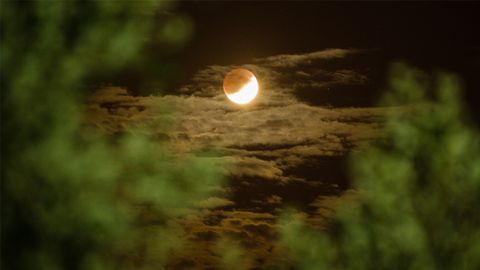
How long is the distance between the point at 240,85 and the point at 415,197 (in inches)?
91.1

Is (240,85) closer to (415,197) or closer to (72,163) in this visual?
(415,197)

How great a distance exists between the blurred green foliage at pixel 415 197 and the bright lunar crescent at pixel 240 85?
1.49 metres

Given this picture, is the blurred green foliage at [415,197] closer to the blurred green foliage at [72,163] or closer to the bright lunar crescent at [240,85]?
the bright lunar crescent at [240,85]

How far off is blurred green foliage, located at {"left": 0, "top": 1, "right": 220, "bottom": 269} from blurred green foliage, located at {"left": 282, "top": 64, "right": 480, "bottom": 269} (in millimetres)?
2501

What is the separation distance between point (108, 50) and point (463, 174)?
3584 mm

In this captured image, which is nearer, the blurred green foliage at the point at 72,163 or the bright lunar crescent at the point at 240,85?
the blurred green foliage at the point at 72,163

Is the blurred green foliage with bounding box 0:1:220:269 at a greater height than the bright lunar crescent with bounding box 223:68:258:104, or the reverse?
the bright lunar crescent with bounding box 223:68:258:104

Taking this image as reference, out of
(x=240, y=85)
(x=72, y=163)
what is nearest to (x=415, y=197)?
(x=240, y=85)

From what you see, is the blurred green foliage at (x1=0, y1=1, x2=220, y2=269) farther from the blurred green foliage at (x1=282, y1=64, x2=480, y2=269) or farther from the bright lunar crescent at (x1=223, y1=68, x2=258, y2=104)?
the bright lunar crescent at (x1=223, y1=68, x2=258, y2=104)

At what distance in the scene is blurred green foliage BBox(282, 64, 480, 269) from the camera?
562 cm

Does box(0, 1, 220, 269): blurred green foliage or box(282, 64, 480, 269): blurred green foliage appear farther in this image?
box(282, 64, 480, 269): blurred green foliage

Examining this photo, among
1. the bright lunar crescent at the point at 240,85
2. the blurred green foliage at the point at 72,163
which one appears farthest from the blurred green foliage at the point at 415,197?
the blurred green foliage at the point at 72,163

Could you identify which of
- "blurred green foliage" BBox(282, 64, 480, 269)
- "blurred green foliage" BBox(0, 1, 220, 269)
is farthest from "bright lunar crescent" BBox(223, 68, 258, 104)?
"blurred green foliage" BBox(0, 1, 220, 269)

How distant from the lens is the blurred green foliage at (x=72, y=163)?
346cm
